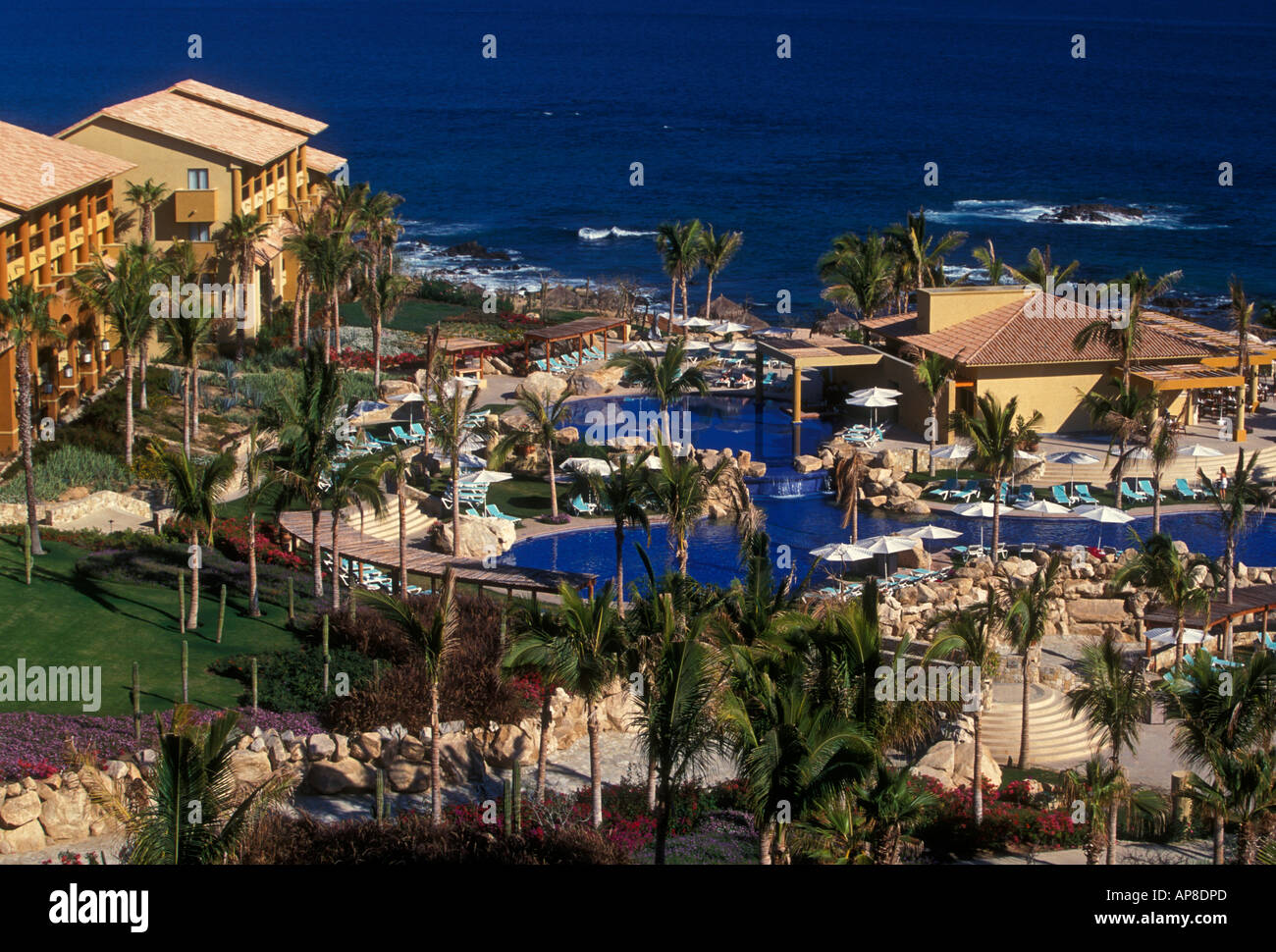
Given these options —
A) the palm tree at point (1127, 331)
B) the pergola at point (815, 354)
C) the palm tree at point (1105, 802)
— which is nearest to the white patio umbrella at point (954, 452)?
the palm tree at point (1127, 331)

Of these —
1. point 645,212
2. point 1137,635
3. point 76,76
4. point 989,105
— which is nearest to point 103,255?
point 1137,635

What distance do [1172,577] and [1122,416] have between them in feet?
37.3

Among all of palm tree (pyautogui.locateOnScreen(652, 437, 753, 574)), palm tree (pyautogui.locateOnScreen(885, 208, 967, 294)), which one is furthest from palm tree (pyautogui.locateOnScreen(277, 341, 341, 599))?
palm tree (pyautogui.locateOnScreen(885, 208, 967, 294))

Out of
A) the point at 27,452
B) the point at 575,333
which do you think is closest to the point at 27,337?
the point at 27,452

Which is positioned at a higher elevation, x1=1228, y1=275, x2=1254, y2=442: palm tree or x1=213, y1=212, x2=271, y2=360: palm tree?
x1=213, y1=212, x2=271, y2=360: palm tree

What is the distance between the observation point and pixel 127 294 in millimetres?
37438

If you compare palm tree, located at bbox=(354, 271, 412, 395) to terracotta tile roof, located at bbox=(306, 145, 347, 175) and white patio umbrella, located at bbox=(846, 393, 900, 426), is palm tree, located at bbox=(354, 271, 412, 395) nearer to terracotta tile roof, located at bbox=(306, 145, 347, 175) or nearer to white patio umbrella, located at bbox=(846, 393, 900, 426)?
white patio umbrella, located at bbox=(846, 393, 900, 426)

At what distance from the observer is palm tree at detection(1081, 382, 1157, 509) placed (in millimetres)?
37781

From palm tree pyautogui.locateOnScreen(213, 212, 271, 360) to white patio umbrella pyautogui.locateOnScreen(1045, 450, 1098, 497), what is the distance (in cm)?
2435

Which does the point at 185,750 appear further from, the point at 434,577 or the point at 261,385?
the point at 261,385

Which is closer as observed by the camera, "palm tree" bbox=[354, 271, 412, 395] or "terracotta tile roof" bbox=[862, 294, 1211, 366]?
"terracotta tile roof" bbox=[862, 294, 1211, 366]

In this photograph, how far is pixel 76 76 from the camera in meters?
187
